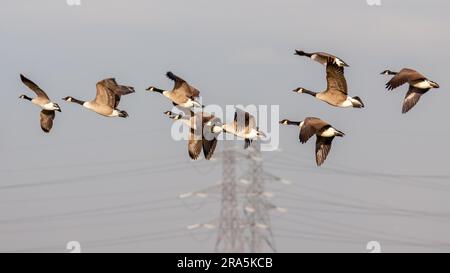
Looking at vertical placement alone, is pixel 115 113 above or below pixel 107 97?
below

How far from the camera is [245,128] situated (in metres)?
26.6

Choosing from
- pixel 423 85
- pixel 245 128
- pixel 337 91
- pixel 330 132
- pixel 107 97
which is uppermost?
pixel 107 97

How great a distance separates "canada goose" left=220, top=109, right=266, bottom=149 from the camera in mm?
26500

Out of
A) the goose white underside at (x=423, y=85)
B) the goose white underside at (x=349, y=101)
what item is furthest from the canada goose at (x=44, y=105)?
the goose white underside at (x=423, y=85)

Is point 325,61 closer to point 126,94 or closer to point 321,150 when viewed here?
point 321,150

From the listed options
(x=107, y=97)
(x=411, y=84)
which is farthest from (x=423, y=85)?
(x=107, y=97)

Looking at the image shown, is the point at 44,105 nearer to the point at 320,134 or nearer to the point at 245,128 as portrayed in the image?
the point at 245,128

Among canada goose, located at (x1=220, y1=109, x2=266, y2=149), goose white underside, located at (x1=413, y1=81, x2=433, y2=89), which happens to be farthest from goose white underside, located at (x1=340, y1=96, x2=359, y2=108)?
canada goose, located at (x1=220, y1=109, x2=266, y2=149)

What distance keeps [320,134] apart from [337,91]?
99cm

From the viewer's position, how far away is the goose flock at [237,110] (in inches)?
982
